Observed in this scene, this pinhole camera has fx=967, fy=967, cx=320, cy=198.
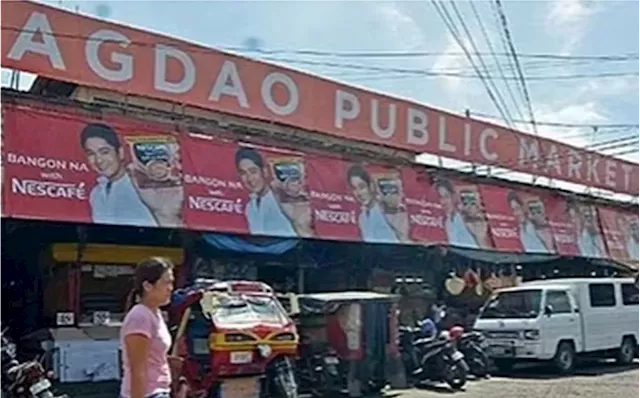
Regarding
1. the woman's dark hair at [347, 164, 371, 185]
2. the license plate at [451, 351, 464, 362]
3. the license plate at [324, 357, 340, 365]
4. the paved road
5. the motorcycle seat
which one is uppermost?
the woman's dark hair at [347, 164, 371, 185]

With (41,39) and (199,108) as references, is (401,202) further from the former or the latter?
(41,39)

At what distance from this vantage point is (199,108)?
17.5 m

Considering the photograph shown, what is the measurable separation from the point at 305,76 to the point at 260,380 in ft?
26.7

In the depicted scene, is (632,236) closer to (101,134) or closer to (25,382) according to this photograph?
(101,134)

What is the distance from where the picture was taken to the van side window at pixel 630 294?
68.6 feet

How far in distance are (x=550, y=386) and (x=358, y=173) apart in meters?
5.30

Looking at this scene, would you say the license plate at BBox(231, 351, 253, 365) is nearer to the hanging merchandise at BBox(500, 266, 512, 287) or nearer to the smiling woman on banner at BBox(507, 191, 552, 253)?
the smiling woman on banner at BBox(507, 191, 552, 253)

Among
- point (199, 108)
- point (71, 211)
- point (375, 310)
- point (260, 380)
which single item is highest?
point (199, 108)

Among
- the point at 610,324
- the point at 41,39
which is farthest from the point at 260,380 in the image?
the point at 610,324

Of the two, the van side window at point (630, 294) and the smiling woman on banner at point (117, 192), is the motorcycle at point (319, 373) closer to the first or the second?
the smiling woman on banner at point (117, 192)

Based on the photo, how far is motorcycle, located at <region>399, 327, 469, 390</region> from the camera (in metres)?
16.7

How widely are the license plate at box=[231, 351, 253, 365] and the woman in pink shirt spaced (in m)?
7.60

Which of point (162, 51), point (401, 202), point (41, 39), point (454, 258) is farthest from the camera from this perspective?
point (454, 258)

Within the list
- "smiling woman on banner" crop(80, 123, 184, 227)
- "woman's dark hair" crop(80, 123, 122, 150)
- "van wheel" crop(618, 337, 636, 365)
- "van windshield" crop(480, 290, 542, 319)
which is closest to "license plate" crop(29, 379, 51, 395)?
"smiling woman on banner" crop(80, 123, 184, 227)
